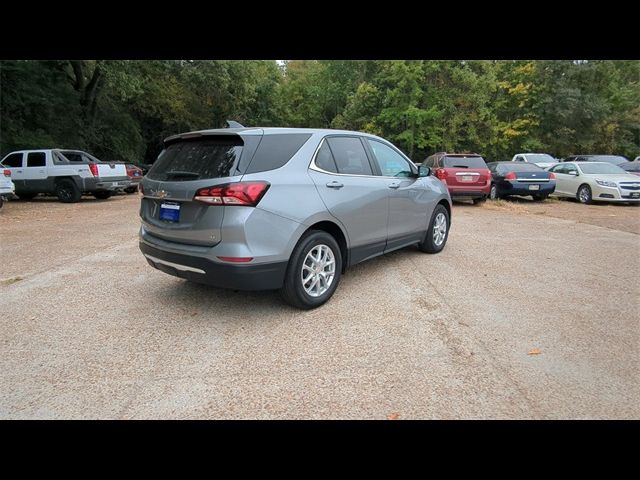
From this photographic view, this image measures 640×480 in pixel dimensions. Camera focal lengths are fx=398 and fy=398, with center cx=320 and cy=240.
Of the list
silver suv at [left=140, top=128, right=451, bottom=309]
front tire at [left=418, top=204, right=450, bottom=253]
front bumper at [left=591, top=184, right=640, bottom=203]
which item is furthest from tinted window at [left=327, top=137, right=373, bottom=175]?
front bumper at [left=591, top=184, right=640, bottom=203]

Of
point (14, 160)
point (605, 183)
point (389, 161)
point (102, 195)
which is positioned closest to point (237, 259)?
point (389, 161)

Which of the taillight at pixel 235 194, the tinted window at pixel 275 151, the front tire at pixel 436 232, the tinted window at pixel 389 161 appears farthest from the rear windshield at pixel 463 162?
the taillight at pixel 235 194

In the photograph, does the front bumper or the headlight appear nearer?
the front bumper

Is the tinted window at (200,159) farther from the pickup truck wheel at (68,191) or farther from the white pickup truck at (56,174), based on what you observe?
the pickup truck wheel at (68,191)

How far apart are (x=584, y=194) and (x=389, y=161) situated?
A: 1143cm

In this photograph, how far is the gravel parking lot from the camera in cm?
255

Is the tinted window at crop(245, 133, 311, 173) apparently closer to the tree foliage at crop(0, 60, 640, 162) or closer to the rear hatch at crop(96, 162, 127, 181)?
the rear hatch at crop(96, 162, 127, 181)

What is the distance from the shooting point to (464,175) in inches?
477

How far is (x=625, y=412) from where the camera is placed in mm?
2447

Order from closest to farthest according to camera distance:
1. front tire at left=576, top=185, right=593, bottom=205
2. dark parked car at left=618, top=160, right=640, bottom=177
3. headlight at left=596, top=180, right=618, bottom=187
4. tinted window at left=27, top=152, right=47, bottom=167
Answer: headlight at left=596, top=180, right=618, bottom=187
front tire at left=576, top=185, right=593, bottom=205
tinted window at left=27, top=152, right=47, bottom=167
dark parked car at left=618, top=160, right=640, bottom=177

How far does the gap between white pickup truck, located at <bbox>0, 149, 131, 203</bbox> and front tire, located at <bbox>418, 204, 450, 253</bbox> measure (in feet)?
39.4

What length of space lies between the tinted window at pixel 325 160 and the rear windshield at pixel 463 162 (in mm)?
8889

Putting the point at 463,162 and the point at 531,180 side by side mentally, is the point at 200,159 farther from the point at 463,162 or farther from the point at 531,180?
the point at 531,180
